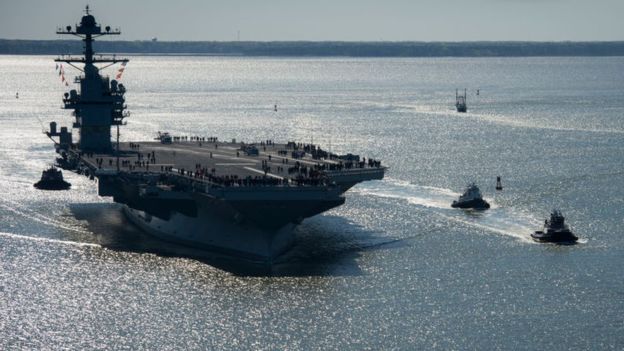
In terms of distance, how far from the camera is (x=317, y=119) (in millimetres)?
164375

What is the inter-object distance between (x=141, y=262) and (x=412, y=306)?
54.6 feet

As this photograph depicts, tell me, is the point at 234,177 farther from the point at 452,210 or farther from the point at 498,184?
the point at 498,184

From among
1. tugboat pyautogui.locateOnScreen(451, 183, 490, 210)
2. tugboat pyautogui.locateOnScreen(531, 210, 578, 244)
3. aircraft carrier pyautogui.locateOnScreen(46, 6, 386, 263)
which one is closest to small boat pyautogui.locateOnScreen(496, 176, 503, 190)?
tugboat pyautogui.locateOnScreen(451, 183, 490, 210)

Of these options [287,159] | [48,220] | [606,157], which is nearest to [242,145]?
[287,159]

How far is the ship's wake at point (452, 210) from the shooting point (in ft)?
253

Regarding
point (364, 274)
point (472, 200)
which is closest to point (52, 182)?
point (472, 200)

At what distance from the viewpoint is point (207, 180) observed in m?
70.7

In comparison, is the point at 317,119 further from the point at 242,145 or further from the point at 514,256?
the point at 514,256

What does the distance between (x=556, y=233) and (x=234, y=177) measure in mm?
18117

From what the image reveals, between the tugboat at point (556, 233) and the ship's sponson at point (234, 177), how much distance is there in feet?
35.5

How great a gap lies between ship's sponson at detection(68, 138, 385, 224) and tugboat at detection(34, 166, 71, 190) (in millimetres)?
5111

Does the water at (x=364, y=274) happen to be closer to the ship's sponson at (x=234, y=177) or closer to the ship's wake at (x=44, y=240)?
the ship's wake at (x=44, y=240)

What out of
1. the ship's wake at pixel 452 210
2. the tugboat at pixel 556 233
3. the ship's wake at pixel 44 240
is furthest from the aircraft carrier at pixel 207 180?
the tugboat at pixel 556 233

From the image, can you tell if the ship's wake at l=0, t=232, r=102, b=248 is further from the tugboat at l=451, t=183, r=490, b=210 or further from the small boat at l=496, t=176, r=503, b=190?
the small boat at l=496, t=176, r=503, b=190
